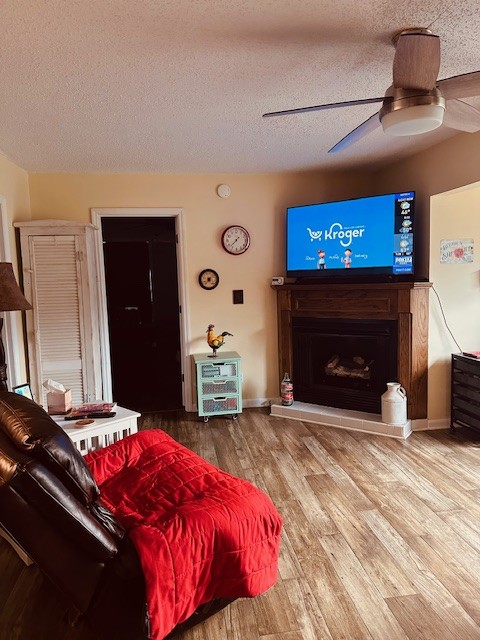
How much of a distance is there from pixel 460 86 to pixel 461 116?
29 cm

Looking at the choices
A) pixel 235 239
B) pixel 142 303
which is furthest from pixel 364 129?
pixel 142 303

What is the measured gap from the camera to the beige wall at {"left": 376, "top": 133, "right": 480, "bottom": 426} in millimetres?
3709

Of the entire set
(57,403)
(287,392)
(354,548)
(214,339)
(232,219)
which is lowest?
(354,548)

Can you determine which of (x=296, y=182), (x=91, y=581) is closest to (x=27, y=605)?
(x=91, y=581)

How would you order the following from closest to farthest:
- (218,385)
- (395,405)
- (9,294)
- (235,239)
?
(9,294)
(395,405)
(218,385)
(235,239)

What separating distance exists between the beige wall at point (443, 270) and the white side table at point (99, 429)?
2.72 meters

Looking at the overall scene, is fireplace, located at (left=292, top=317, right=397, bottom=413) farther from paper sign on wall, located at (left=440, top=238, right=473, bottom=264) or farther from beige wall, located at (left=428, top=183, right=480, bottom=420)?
paper sign on wall, located at (left=440, top=238, right=473, bottom=264)

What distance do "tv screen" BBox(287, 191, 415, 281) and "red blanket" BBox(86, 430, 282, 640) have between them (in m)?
2.59

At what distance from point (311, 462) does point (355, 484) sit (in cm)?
44

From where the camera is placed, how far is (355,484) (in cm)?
289

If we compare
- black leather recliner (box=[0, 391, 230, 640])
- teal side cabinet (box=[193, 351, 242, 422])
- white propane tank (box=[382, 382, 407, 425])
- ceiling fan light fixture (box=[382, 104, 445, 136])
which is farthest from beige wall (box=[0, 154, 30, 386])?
white propane tank (box=[382, 382, 407, 425])

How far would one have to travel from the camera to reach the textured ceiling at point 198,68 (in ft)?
5.59

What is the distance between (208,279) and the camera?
4484 millimetres

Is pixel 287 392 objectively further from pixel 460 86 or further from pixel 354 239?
pixel 460 86
